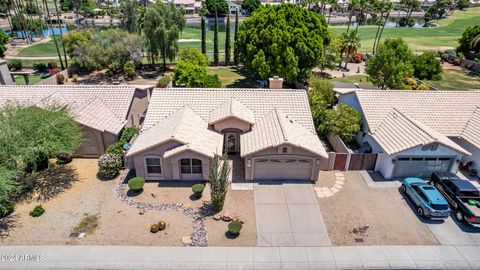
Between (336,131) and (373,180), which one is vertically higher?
(336,131)

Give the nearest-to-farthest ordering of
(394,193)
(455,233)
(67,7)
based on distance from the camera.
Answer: (455,233) < (394,193) < (67,7)

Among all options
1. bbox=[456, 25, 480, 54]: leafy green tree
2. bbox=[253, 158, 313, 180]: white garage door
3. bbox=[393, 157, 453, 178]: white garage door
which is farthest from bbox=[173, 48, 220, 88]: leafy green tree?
bbox=[456, 25, 480, 54]: leafy green tree

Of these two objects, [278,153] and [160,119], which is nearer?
[278,153]

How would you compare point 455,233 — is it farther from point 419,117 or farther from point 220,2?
point 220,2

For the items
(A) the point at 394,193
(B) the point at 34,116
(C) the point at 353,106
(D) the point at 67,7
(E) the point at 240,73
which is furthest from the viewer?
(D) the point at 67,7

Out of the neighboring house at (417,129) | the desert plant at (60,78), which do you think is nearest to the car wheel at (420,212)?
the neighboring house at (417,129)

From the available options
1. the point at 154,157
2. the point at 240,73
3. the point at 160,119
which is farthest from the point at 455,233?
the point at 240,73

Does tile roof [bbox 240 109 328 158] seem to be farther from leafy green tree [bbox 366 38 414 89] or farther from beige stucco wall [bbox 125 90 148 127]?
leafy green tree [bbox 366 38 414 89]
